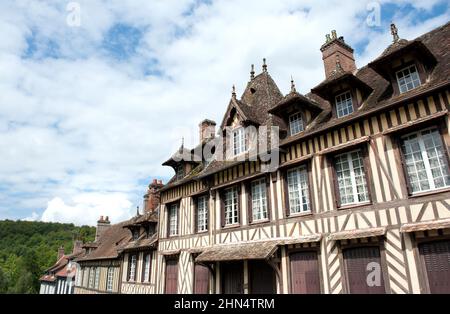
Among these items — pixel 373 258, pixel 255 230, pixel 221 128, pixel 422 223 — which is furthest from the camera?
pixel 221 128

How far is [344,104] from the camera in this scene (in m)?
8.51

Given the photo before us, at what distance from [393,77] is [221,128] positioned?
245 inches

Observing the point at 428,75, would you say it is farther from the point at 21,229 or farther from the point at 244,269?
the point at 21,229

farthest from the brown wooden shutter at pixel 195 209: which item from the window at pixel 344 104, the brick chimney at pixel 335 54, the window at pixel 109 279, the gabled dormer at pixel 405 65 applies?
the window at pixel 109 279

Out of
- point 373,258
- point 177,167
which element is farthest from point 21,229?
point 373,258

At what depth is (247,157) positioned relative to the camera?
1027 centimetres

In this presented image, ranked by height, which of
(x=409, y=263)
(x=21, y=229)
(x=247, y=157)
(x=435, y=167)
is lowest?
(x=409, y=263)

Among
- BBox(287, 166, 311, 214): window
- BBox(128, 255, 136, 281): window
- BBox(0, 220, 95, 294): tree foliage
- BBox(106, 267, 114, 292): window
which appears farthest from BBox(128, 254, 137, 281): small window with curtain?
BBox(0, 220, 95, 294): tree foliage

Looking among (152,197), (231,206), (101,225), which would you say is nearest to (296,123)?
(231,206)

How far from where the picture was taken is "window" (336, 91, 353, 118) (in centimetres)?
837

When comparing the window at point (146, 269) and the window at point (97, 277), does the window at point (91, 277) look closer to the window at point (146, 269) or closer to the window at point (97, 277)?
the window at point (97, 277)

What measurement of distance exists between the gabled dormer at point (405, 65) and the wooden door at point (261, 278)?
571 centimetres

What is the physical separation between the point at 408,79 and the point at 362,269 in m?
4.49

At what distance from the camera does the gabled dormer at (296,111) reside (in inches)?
364
